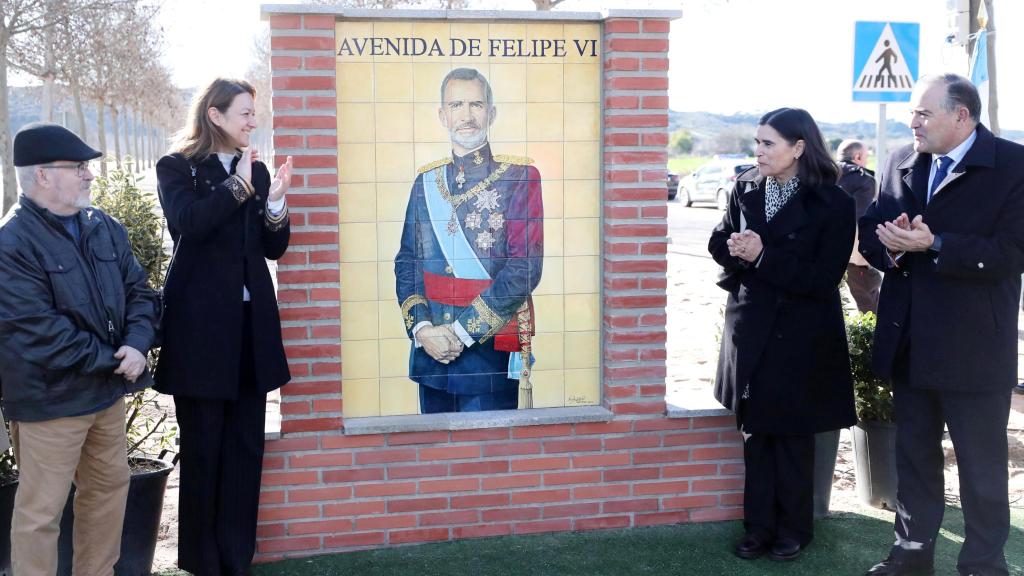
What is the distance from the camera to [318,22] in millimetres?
4344

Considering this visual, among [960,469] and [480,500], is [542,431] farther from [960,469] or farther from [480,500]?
[960,469]

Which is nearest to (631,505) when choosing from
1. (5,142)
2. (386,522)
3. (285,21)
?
(386,522)

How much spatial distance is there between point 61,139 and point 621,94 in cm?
237

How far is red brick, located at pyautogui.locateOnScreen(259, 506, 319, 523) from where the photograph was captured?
4574 millimetres

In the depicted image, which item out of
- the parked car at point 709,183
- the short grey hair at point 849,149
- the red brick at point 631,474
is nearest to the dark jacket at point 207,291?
the red brick at point 631,474

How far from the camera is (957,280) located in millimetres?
4133

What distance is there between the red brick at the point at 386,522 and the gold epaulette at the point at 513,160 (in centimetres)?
170

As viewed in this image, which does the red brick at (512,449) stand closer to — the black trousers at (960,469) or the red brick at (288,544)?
the red brick at (288,544)

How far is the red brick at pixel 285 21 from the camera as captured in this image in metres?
4.30

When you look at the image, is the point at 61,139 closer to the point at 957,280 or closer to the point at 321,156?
the point at 321,156

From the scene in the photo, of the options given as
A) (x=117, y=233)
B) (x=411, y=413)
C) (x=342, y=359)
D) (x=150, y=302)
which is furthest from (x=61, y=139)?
(x=411, y=413)

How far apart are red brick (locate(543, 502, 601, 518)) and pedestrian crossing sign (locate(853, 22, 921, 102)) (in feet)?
14.4

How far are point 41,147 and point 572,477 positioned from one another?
2711 mm

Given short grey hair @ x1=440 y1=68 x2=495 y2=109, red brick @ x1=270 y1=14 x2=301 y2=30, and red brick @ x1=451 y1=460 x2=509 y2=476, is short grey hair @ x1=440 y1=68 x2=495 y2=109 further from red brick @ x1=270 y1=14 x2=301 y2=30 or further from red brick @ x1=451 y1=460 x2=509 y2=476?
red brick @ x1=451 y1=460 x2=509 y2=476
